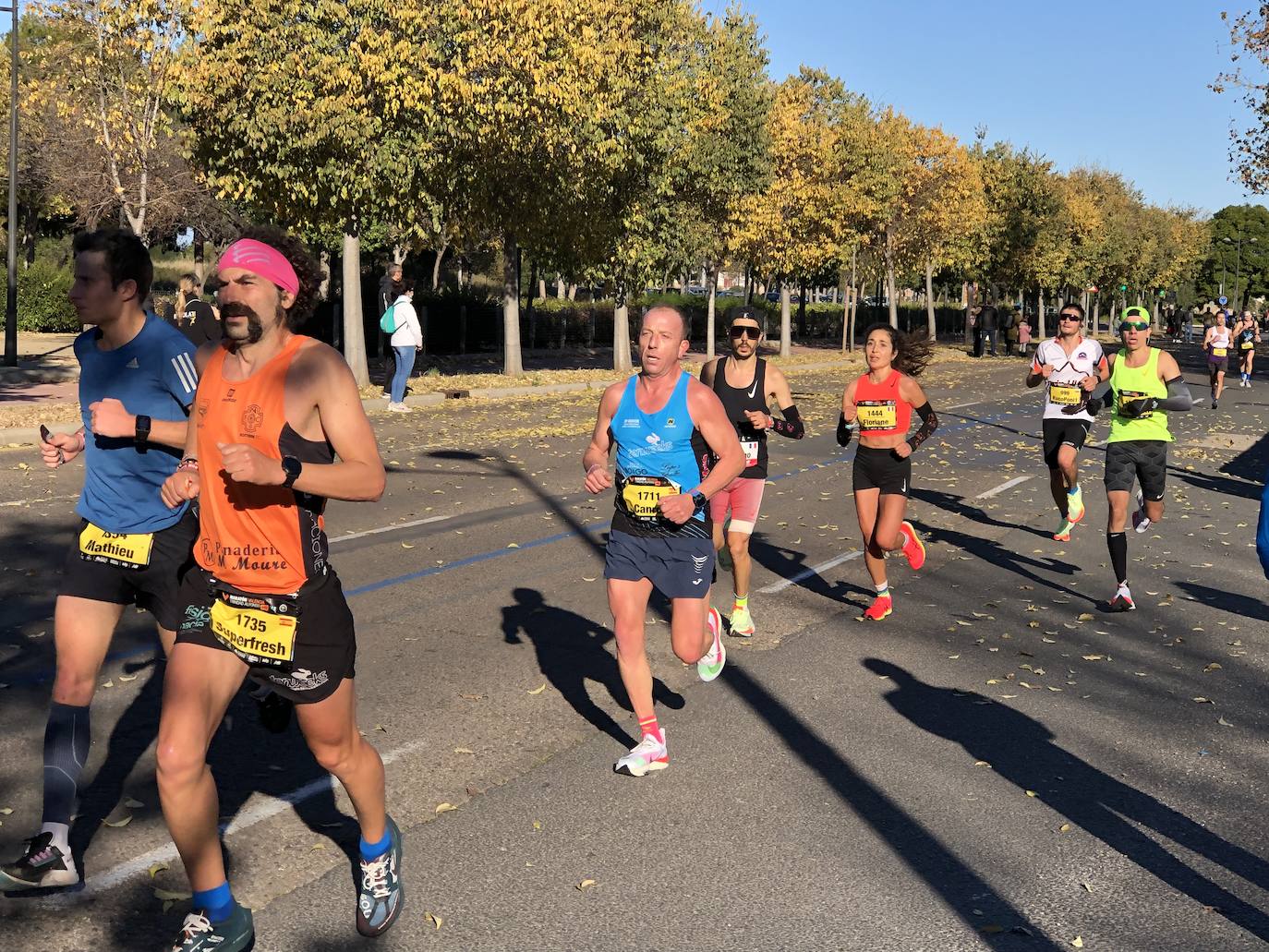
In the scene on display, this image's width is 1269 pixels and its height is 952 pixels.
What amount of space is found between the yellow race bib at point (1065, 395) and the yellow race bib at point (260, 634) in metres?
8.81

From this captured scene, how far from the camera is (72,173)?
35938 mm

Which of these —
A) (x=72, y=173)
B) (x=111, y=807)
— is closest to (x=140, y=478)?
(x=111, y=807)

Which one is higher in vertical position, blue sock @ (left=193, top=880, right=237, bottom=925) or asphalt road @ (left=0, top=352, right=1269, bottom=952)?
blue sock @ (left=193, top=880, right=237, bottom=925)

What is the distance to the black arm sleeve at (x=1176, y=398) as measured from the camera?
886 centimetres

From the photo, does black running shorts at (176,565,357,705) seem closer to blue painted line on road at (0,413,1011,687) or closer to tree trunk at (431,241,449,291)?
blue painted line on road at (0,413,1011,687)

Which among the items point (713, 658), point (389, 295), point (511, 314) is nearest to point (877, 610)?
point (713, 658)

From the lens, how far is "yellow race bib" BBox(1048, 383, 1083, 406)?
10969mm

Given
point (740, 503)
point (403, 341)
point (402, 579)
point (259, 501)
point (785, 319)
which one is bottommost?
point (402, 579)

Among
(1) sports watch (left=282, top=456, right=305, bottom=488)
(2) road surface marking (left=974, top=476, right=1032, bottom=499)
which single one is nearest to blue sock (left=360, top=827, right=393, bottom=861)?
(1) sports watch (left=282, top=456, right=305, bottom=488)

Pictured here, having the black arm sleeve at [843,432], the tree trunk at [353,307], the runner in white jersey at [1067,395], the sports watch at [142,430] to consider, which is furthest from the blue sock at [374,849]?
the tree trunk at [353,307]

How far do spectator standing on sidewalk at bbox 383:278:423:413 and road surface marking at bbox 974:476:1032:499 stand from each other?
942 cm

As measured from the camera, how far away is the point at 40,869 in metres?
3.95

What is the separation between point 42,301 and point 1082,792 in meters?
38.1

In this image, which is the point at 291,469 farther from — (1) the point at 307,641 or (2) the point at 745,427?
(2) the point at 745,427
